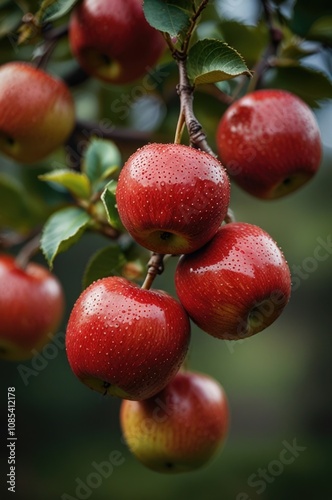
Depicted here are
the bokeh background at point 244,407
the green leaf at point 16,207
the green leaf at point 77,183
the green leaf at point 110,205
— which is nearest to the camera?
the green leaf at point 110,205

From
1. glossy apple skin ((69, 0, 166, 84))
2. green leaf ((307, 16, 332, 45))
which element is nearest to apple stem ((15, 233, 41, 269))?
glossy apple skin ((69, 0, 166, 84))

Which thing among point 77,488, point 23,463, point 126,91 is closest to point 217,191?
point 126,91

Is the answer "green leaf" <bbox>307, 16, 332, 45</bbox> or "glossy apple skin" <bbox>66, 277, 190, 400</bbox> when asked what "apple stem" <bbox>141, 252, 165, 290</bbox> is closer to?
"glossy apple skin" <bbox>66, 277, 190, 400</bbox>

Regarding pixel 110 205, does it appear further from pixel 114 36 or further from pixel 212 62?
pixel 114 36

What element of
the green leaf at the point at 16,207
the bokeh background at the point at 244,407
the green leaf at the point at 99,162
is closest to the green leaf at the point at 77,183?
the green leaf at the point at 99,162

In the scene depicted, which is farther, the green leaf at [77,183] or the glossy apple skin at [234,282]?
the green leaf at [77,183]

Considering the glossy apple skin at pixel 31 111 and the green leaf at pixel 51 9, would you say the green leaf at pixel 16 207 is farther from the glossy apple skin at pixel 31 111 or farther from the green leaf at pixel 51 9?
the green leaf at pixel 51 9

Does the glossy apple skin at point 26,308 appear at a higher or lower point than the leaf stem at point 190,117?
lower
